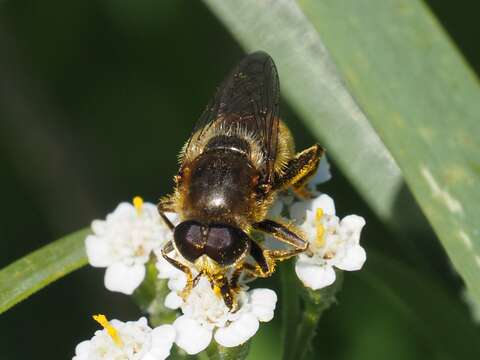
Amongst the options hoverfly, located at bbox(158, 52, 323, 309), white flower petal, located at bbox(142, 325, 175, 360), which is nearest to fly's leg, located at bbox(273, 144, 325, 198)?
hoverfly, located at bbox(158, 52, 323, 309)

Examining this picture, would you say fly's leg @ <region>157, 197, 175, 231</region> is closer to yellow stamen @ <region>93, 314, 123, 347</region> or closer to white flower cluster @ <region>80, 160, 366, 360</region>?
white flower cluster @ <region>80, 160, 366, 360</region>

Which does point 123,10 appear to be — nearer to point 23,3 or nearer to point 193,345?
point 23,3

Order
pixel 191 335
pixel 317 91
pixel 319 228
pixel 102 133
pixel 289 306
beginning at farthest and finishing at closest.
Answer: pixel 102 133 → pixel 317 91 → pixel 289 306 → pixel 319 228 → pixel 191 335

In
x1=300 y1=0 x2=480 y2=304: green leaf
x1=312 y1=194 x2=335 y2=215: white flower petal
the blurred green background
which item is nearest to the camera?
x1=300 y1=0 x2=480 y2=304: green leaf

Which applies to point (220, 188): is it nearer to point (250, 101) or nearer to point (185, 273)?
point (185, 273)

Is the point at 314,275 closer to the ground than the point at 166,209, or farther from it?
closer to the ground

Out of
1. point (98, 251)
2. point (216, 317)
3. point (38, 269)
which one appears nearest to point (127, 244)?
point (98, 251)
